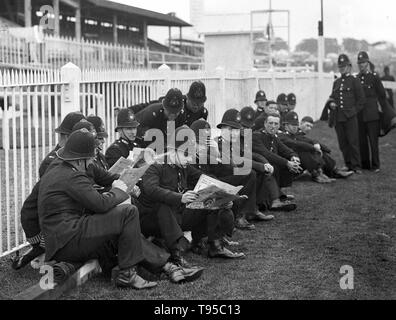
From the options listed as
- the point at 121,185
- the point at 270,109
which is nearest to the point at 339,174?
the point at 270,109

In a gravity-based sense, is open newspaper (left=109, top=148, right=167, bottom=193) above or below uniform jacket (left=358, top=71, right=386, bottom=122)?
below

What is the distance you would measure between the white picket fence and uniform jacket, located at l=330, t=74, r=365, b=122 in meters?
2.24

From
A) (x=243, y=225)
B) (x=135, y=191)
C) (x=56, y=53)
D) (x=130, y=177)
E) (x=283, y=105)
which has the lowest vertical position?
(x=243, y=225)

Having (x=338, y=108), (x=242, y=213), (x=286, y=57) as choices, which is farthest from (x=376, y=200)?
(x=286, y=57)

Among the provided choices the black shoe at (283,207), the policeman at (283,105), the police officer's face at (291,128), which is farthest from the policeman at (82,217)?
the policeman at (283,105)

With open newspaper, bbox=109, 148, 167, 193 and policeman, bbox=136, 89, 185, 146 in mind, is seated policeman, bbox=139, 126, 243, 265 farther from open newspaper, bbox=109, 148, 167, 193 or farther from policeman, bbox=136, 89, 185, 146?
policeman, bbox=136, 89, 185, 146

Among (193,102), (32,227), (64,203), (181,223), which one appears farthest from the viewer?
(193,102)

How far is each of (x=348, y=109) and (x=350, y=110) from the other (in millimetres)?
42

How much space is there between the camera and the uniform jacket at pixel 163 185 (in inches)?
249

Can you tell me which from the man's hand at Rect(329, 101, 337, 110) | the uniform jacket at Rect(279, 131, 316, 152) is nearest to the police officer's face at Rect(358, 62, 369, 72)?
the man's hand at Rect(329, 101, 337, 110)

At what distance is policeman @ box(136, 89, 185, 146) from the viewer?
8250 millimetres

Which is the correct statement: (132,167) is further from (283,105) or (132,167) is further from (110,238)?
(283,105)

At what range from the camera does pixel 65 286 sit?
5.63 m
